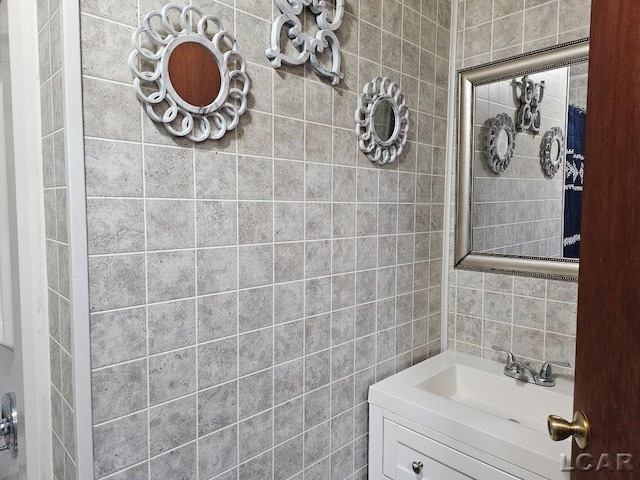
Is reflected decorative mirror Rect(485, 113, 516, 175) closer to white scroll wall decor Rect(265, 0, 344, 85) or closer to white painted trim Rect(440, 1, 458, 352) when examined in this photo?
white painted trim Rect(440, 1, 458, 352)

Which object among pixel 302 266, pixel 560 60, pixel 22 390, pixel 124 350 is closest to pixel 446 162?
pixel 560 60

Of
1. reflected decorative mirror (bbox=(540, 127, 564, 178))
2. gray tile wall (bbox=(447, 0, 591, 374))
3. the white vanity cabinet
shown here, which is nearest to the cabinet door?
the white vanity cabinet

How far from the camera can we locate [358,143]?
1.37 metres

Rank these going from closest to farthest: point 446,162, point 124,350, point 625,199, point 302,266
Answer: point 625,199
point 124,350
point 302,266
point 446,162

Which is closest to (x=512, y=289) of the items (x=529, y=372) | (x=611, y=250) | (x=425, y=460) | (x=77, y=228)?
(x=529, y=372)

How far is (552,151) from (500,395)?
0.93 metres

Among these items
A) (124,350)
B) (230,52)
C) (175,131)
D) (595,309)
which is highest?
(230,52)

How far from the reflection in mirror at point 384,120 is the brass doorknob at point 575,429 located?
101 cm

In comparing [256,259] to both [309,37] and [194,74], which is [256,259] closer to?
[194,74]

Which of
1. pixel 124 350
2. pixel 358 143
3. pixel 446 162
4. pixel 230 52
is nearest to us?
pixel 124 350

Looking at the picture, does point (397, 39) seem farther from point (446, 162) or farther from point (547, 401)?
point (547, 401)

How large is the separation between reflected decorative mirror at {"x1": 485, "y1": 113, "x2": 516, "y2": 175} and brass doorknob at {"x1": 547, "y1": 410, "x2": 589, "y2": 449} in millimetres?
1095

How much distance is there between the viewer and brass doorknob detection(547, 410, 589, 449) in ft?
2.30

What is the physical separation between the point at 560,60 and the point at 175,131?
4.49 ft
